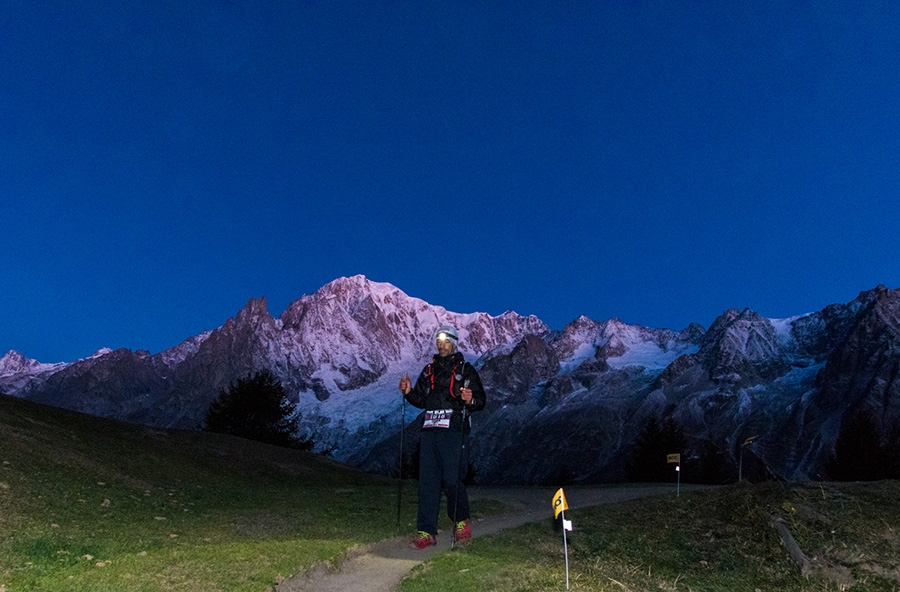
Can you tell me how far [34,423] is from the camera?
2494cm

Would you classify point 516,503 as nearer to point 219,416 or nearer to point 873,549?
point 873,549

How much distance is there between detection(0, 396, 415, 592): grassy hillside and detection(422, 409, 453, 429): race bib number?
275 centimetres

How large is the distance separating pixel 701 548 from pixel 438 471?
6468 mm

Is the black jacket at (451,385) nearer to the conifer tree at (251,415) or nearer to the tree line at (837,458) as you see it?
the tree line at (837,458)

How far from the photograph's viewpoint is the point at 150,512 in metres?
16.4

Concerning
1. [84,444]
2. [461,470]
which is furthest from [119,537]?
[84,444]

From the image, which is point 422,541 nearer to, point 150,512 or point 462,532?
point 462,532

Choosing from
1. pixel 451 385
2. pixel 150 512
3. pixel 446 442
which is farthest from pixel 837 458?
pixel 150 512

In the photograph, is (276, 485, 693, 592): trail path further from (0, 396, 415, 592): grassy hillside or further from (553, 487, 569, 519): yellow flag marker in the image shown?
(553, 487, 569, 519): yellow flag marker

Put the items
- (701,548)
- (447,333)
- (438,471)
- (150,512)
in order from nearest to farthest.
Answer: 1. (438,471)
2. (447,333)
3. (701,548)
4. (150,512)

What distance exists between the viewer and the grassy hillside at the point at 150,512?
31.1 feet

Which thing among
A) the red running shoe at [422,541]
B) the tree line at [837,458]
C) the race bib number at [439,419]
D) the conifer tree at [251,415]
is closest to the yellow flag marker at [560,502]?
the race bib number at [439,419]

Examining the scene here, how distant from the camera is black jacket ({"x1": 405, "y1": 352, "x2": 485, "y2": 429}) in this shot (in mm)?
13195

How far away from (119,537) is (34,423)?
51.9ft
